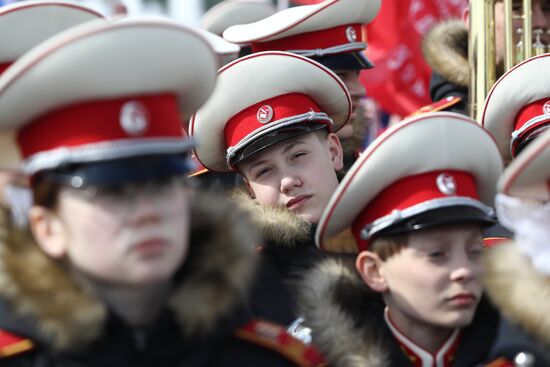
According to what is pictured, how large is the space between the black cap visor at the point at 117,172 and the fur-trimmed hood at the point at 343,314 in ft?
3.00

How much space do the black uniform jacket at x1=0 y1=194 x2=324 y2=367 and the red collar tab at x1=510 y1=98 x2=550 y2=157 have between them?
93.0 inches

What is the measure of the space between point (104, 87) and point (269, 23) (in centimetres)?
302

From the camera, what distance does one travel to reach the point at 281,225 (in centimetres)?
491

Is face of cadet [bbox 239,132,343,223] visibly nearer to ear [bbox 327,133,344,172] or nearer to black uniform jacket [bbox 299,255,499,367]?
ear [bbox 327,133,344,172]

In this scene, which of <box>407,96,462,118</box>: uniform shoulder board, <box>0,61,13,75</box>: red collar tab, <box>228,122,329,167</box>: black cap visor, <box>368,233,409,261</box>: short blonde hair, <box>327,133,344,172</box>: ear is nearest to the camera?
<box>368,233,409,261</box>: short blonde hair

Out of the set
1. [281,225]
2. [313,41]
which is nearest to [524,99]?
[313,41]

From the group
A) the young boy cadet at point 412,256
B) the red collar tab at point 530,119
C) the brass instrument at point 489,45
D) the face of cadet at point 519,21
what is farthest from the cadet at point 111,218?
the face of cadet at point 519,21

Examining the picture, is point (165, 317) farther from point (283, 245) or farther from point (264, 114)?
point (264, 114)

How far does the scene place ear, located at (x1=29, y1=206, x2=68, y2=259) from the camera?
3355 mm

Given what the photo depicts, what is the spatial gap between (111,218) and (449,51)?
458 centimetres

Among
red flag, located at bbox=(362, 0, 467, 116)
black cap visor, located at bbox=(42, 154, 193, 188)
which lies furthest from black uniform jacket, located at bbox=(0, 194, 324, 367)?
red flag, located at bbox=(362, 0, 467, 116)

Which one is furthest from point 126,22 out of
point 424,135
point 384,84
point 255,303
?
point 384,84

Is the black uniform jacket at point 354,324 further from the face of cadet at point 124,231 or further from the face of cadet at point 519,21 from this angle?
the face of cadet at point 519,21

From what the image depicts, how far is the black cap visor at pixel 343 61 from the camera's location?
6.33m
